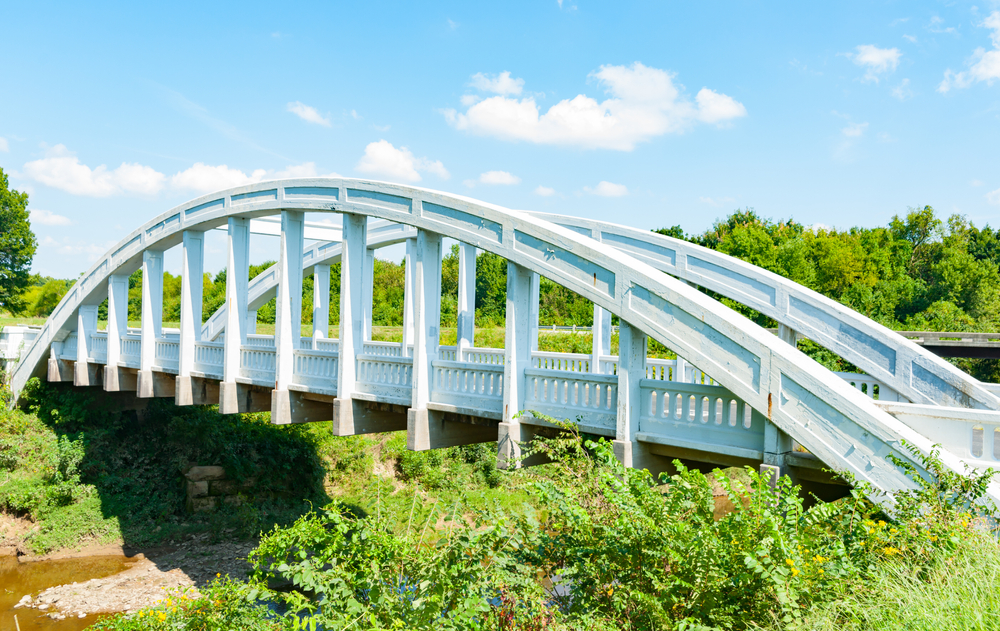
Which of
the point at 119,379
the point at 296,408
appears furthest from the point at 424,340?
the point at 119,379

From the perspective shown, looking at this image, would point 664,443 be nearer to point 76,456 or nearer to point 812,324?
point 812,324

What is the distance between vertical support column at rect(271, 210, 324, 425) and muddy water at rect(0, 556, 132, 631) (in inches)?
279

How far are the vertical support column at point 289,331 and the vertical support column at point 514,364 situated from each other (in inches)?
216

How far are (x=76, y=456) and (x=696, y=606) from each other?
22.2 metres

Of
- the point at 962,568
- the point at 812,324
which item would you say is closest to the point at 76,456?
the point at 812,324

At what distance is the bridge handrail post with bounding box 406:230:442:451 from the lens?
10.7m

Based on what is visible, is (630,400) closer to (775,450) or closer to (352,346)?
(775,450)

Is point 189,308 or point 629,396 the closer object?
point 629,396

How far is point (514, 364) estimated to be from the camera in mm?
9336

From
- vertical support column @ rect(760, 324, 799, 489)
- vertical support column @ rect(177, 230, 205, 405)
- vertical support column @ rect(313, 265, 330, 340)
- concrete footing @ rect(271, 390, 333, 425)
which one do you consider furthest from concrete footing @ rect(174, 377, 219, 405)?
vertical support column @ rect(760, 324, 799, 489)

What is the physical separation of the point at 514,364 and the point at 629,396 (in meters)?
1.86

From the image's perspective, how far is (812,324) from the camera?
1069cm

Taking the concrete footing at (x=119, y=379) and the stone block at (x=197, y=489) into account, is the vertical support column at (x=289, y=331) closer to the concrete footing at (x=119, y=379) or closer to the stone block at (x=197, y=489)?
the concrete footing at (x=119, y=379)

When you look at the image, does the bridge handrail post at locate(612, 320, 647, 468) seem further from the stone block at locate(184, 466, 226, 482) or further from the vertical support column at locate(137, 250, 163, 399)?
the stone block at locate(184, 466, 226, 482)
